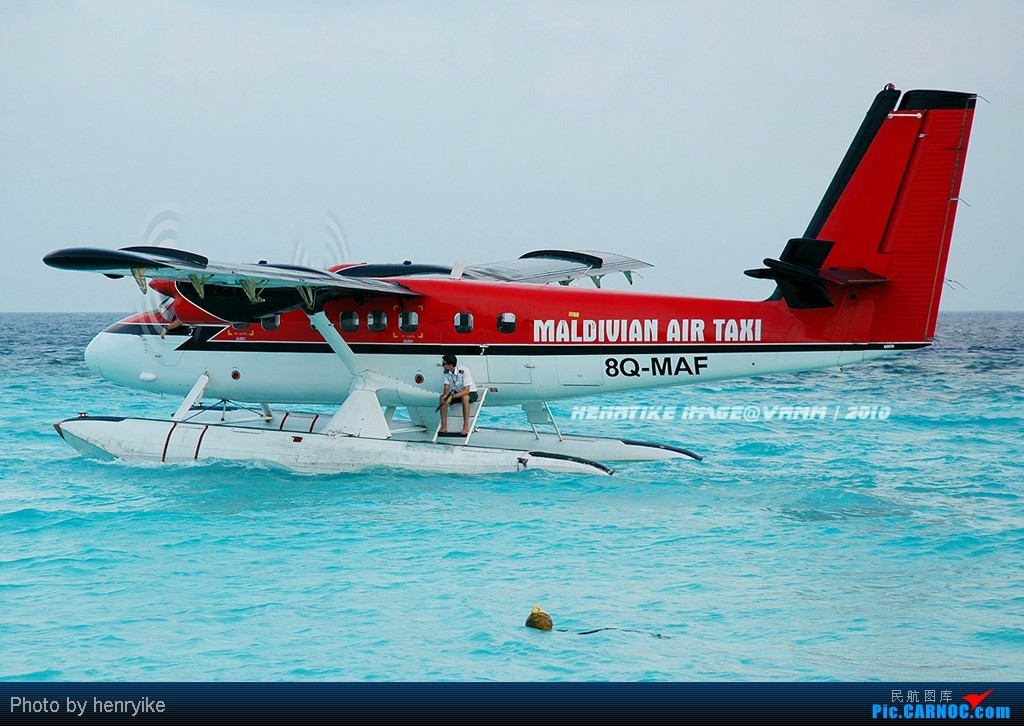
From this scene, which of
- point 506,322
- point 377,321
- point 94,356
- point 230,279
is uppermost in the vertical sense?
point 230,279

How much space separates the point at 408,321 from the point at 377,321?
491mm

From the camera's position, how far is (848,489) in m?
13.9

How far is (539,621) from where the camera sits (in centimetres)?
830

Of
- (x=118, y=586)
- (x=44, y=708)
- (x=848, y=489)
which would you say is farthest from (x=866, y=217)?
(x=44, y=708)

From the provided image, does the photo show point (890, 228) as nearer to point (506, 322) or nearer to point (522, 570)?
point (506, 322)

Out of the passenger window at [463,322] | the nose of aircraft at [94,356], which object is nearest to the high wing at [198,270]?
the passenger window at [463,322]

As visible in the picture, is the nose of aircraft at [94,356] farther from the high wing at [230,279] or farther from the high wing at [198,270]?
the high wing at [198,270]

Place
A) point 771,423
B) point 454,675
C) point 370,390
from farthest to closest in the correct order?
point 771,423
point 370,390
point 454,675

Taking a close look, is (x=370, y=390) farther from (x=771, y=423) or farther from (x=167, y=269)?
(x=771, y=423)

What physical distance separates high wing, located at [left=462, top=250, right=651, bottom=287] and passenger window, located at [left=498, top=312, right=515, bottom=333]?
88.2 inches

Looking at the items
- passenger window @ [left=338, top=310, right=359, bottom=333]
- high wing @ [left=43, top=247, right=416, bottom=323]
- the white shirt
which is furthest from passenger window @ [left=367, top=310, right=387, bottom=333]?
the white shirt

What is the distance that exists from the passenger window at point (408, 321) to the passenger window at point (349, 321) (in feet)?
2.28

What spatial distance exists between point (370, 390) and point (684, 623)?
769 cm

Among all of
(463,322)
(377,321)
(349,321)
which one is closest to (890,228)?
(463,322)
